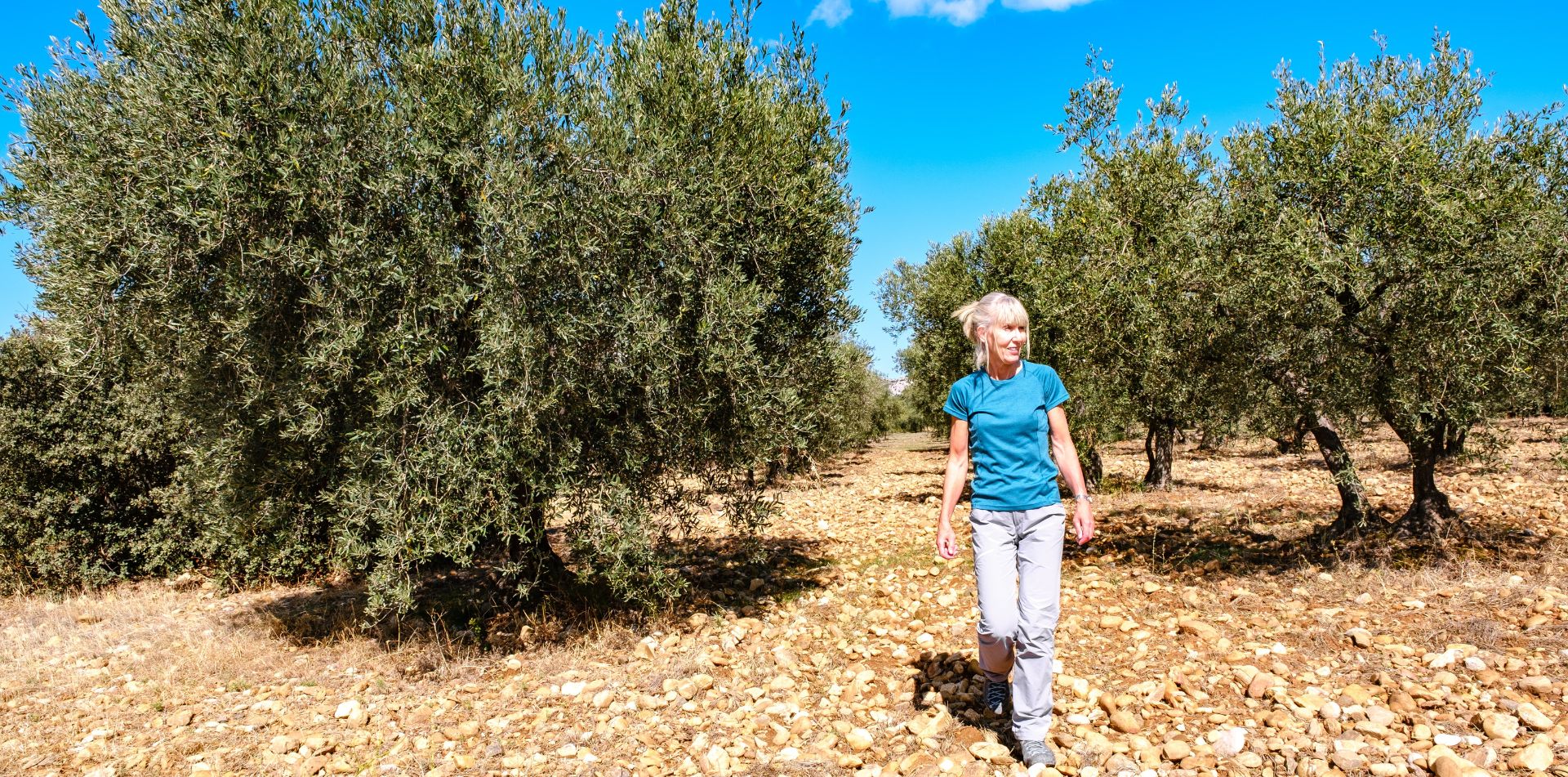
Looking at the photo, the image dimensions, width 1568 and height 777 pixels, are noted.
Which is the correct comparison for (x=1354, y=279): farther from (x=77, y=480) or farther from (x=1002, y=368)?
(x=77, y=480)

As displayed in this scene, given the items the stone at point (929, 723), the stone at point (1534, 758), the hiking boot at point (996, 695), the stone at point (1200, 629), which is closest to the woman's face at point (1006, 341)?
the hiking boot at point (996, 695)

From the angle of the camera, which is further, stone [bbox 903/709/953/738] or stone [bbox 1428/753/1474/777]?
stone [bbox 903/709/953/738]

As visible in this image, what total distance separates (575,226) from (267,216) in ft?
9.55

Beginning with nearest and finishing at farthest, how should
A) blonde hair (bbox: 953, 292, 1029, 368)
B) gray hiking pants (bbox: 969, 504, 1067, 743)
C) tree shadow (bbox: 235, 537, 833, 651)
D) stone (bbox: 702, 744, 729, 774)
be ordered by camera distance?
gray hiking pants (bbox: 969, 504, 1067, 743) → blonde hair (bbox: 953, 292, 1029, 368) → stone (bbox: 702, 744, 729, 774) → tree shadow (bbox: 235, 537, 833, 651)

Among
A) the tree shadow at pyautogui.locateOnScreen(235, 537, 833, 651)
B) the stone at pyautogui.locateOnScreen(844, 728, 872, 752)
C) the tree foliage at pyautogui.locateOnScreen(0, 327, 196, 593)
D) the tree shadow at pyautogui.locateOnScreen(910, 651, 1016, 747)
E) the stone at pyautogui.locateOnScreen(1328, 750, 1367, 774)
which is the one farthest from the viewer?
the tree foliage at pyautogui.locateOnScreen(0, 327, 196, 593)

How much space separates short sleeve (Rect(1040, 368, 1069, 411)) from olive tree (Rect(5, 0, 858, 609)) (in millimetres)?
3786

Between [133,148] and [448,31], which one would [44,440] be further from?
[448,31]

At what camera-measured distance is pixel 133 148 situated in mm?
7328

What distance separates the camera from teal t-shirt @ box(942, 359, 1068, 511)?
5.40m

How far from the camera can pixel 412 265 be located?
7.66 metres

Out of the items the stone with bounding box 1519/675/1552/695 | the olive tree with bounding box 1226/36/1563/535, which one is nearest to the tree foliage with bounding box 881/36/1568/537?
the olive tree with bounding box 1226/36/1563/535

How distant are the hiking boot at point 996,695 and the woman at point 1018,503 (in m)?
0.56

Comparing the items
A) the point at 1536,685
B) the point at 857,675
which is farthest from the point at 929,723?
the point at 1536,685

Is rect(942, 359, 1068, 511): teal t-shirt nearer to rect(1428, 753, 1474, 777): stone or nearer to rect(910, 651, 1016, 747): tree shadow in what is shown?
rect(910, 651, 1016, 747): tree shadow
